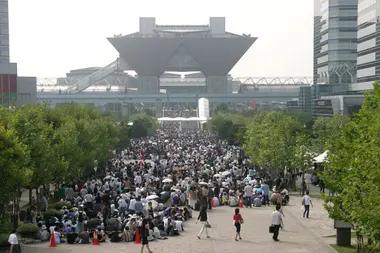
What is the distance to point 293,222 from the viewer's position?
78.5 ft

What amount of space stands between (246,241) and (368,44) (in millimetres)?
65372

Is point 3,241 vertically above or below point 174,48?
below

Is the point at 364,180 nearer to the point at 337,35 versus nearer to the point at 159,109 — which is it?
the point at 337,35

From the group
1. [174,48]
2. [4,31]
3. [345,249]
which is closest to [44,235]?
A: [345,249]

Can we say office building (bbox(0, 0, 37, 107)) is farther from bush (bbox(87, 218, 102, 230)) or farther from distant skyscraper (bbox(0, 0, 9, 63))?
bush (bbox(87, 218, 102, 230))

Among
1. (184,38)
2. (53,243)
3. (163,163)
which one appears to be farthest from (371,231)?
(184,38)

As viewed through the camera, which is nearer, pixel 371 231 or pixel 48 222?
pixel 371 231

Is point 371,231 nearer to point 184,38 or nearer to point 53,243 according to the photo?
point 53,243

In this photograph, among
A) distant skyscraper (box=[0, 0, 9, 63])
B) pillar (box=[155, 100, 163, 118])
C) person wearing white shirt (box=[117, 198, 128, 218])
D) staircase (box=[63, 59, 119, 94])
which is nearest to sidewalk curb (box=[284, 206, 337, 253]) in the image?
person wearing white shirt (box=[117, 198, 128, 218])

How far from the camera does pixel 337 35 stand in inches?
4240

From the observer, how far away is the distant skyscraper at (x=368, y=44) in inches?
3049

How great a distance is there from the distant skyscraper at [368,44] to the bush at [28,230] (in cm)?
6094

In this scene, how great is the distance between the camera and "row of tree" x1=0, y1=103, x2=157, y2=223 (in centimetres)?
1961

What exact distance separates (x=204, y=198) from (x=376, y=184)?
13933 millimetres
